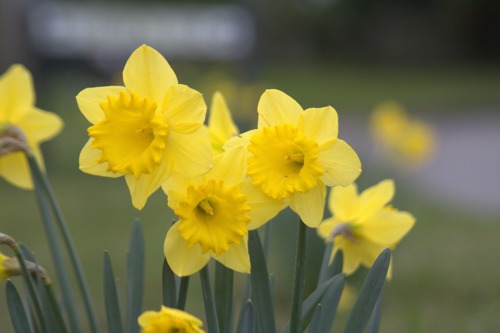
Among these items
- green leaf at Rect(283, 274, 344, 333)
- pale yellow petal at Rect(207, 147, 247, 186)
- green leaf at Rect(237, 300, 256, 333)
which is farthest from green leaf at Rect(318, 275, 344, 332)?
pale yellow petal at Rect(207, 147, 247, 186)

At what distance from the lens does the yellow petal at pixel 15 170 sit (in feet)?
4.74

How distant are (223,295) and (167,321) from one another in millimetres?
241

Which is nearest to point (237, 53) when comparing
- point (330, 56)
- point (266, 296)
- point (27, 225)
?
point (27, 225)

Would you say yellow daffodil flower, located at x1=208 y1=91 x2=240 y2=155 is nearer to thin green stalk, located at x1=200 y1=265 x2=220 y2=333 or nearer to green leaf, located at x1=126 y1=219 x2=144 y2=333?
green leaf, located at x1=126 y1=219 x2=144 y2=333

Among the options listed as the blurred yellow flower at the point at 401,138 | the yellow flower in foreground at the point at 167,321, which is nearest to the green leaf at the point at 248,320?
the yellow flower in foreground at the point at 167,321

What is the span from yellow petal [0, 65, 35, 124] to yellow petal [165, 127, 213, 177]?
1.71 ft

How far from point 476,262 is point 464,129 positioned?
860cm

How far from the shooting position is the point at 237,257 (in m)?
1.06

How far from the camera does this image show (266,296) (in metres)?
1.14

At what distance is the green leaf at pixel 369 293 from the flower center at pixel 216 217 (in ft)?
0.67

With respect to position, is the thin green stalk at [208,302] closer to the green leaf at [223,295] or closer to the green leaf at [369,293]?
the green leaf at [223,295]

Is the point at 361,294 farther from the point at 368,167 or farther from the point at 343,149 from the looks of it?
the point at 368,167

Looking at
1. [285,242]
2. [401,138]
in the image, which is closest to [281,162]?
[285,242]

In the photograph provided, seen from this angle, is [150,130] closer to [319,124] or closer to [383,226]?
[319,124]
